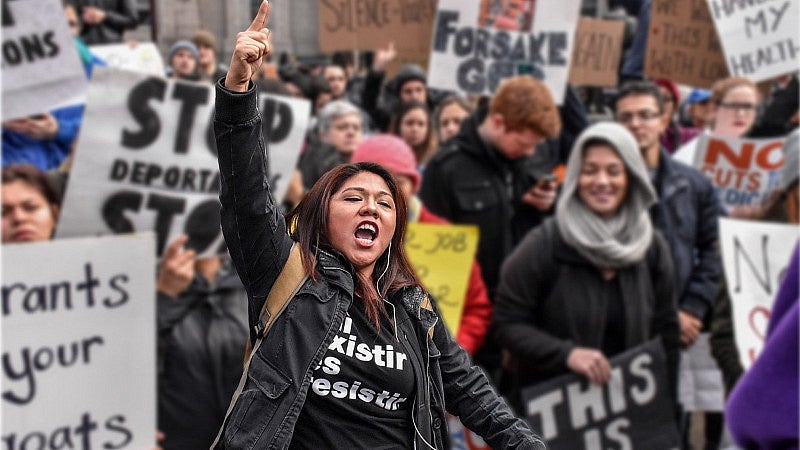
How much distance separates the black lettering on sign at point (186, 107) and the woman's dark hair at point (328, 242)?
104 inches

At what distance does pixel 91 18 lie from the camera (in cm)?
973

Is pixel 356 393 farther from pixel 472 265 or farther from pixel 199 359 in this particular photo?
pixel 472 265

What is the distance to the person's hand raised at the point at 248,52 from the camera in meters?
1.79

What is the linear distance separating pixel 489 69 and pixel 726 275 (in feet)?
9.03

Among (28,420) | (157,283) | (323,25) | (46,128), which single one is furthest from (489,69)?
(28,420)

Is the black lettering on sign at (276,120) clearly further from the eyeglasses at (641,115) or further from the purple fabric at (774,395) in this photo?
the purple fabric at (774,395)

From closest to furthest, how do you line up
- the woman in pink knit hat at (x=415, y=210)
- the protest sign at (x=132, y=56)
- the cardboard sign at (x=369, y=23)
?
1. the woman in pink knit hat at (x=415, y=210)
2. the cardboard sign at (x=369, y=23)
3. the protest sign at (x=132, y=56)

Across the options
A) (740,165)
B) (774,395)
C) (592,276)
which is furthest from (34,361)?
(740,165)

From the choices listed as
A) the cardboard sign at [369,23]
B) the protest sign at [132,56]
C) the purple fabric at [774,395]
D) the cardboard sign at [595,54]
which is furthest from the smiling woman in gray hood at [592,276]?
the protest sign at [132,56]

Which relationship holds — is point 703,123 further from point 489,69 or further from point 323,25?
point 323,25

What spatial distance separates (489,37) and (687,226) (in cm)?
230

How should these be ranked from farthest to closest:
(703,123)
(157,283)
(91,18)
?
(91,18) < (703,123) < (157,283)

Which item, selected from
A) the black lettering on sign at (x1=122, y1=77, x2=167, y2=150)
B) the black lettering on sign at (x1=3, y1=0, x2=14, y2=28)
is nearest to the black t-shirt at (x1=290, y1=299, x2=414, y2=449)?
the black lettering on sign at (x1=122, y1=77, x2=167, y2=150)

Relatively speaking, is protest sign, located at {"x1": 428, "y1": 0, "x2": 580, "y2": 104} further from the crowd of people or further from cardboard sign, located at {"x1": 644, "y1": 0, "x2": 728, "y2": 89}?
cardboard sign, located at {"x1": 644, "y1": 0, "x2": 728, "y2": 89}
